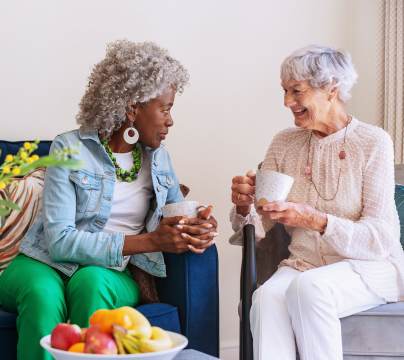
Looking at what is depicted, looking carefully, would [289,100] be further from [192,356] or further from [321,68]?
[192,356]

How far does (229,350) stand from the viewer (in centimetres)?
313

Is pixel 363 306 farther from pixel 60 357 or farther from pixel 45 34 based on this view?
pixel 45 34

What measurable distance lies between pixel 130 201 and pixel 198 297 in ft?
1.24

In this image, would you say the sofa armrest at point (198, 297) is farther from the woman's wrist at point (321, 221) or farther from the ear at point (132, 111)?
the ear at point (132, 111)

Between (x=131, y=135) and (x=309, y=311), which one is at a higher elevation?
(x=131, y=135)

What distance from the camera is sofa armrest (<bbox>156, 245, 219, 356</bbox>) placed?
220 centimetres

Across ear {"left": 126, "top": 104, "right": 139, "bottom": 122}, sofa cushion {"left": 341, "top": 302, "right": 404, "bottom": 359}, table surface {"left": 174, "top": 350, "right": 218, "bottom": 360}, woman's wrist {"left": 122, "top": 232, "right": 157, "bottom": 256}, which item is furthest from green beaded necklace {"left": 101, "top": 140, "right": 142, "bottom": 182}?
table surface {"left": 174, "top": 350, "right": 218, "bottom": 360}

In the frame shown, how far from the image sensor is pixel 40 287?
A: 198cm

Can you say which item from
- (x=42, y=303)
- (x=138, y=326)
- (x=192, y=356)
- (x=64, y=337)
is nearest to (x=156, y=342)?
(x=138, y=326)

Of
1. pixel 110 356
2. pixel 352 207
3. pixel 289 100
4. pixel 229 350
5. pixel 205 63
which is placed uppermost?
pixel 205 63

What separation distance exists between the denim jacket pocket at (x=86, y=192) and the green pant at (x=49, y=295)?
205 mm

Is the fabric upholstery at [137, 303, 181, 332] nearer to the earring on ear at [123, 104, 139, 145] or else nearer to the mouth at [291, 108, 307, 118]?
the earring on ear at [123, 104, 139, 145]

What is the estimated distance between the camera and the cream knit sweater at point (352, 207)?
2.10 metres

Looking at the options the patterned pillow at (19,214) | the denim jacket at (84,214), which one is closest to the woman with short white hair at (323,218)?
the denim jacket at (84,214)
